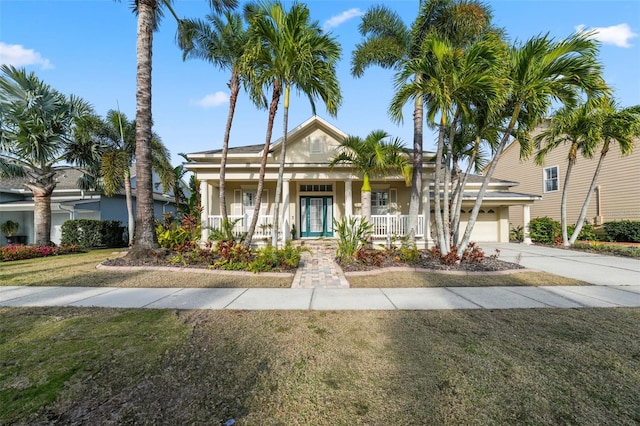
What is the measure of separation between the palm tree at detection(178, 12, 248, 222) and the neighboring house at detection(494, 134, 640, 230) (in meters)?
20.6

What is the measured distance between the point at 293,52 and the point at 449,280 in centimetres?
762

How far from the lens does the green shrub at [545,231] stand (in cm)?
1469

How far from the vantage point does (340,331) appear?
12.0 ft

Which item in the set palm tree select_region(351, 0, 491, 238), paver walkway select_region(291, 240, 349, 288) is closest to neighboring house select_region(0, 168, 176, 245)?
paver walkway select_region(291, 240, 349, 288)

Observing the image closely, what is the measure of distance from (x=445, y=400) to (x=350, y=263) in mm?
5691

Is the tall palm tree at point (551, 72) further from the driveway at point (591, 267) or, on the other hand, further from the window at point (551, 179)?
the window at point (551, 179)

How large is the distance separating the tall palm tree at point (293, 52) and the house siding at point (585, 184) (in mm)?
17851

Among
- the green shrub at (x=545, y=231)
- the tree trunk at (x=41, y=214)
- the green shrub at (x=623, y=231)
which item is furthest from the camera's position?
the green shrub at (x=545, y=231)

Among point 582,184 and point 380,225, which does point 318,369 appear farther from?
point 582,184

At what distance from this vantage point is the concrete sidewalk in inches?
189

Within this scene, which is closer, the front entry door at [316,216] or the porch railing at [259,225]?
the porch railing at [259,225]

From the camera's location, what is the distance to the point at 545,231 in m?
15.1

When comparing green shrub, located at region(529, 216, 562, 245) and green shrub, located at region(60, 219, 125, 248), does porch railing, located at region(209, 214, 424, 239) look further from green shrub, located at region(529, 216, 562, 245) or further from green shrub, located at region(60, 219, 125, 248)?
green shrub, located at region(529, 216, 562, 245)

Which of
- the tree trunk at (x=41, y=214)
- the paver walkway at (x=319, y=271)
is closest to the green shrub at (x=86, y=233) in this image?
the tree trunk at (x=41, y=214)
